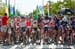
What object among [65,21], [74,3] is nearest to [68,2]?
[74,3]

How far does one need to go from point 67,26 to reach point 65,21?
0.33 metres

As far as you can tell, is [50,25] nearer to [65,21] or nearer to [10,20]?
[65,21]

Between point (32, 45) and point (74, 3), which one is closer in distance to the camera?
point (32, 45)

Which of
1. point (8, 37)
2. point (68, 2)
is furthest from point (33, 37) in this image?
point (68, 2)

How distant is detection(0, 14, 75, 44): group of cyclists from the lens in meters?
16.2

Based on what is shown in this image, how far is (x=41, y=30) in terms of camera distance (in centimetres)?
1645

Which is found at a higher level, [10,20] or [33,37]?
[10,20]

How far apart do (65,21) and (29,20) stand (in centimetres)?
206

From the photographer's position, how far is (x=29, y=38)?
16688 millimetres

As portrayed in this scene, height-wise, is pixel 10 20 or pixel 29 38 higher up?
pixel 10 20

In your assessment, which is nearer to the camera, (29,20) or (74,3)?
(29,20)

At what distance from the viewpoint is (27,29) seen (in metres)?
16.4

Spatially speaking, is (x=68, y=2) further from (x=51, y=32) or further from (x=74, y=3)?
(x=51, y=32)

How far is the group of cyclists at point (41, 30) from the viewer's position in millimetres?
16250
